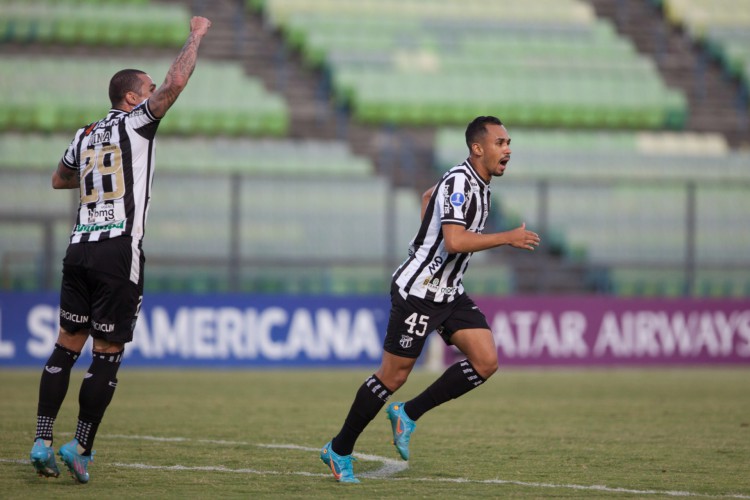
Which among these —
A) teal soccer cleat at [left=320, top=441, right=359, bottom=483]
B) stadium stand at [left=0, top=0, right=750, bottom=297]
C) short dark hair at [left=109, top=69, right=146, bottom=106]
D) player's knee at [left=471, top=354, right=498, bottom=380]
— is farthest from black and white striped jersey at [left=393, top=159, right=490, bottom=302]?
stadium stand at [left=0, top=0, right=750, bottom=297]

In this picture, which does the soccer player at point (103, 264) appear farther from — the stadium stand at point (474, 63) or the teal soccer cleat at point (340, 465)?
the stadium stand at point (474, 63)

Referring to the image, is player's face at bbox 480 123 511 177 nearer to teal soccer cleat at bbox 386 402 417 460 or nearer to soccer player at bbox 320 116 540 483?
soccer player at bbox 320 116 540 483

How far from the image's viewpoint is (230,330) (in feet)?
51.2

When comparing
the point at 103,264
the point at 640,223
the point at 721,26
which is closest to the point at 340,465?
the point at 103,264

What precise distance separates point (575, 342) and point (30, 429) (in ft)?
31.5

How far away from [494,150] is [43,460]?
9.97 ft

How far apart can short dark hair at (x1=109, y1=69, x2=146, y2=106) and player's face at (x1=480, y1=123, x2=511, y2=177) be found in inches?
79.3

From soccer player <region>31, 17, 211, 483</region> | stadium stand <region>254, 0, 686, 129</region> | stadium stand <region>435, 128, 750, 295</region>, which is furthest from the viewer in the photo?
stadium stand <region>254, 0, 686, 129</region>

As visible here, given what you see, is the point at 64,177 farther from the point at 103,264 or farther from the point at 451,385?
the point at 451,385

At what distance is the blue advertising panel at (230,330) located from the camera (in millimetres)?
15016

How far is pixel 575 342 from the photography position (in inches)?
656

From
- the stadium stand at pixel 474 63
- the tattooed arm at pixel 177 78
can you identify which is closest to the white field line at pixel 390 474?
the tattooed arm at pixel 177 78

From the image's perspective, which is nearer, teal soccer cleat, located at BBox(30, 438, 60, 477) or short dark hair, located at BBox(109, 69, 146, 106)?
teal soccer cleat, located at BBox(30, 438, 60, 477)

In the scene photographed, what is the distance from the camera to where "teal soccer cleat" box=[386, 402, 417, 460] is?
276 inches
